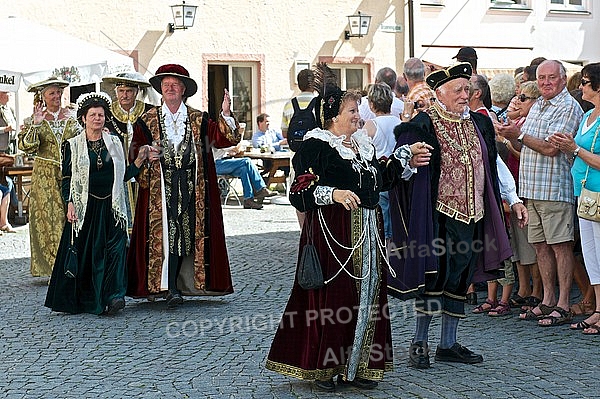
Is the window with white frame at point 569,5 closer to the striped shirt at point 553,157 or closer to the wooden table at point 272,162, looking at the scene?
the wooden table at point 272,162

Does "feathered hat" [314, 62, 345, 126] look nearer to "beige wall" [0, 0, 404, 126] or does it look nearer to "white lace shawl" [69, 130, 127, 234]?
"white lace shawl" [69, 130, 127, 234]

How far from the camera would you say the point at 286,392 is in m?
6.39

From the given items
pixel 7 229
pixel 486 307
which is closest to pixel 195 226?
pixel 486 307

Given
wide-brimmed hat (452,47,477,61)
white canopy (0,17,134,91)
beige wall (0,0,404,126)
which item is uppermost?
beige wall (0,0,404,126)

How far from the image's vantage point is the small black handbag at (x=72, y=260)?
360 inches

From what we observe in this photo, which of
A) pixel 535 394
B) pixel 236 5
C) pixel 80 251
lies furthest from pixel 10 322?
pixel 236 5

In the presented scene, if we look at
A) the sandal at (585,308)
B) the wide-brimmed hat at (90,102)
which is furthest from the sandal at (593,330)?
the wide-brimmed hat at (90,102)

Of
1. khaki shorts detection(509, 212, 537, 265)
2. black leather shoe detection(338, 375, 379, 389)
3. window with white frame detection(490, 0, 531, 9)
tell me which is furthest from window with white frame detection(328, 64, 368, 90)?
black leather shoe detection(338, 375, 379, 389)

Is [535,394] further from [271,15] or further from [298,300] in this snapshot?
[271,15]

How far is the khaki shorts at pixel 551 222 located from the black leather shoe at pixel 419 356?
190 centimetres

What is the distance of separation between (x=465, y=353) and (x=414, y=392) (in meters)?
0.85

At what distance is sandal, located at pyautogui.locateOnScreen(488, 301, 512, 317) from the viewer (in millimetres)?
8703

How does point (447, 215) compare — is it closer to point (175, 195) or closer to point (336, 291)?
point (336, 291)

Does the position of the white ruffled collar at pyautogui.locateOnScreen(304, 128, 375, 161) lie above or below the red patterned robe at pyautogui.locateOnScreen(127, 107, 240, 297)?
above
